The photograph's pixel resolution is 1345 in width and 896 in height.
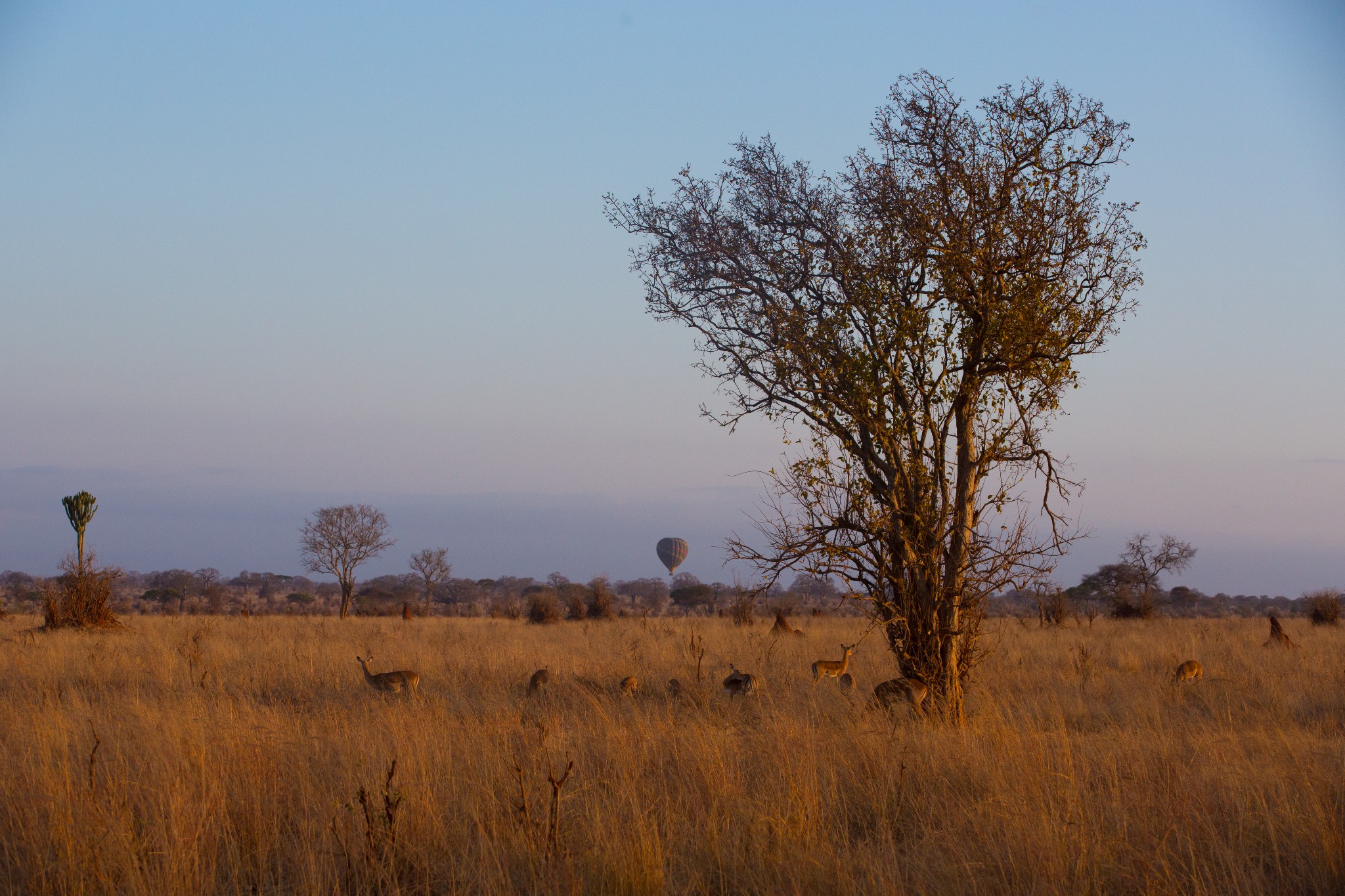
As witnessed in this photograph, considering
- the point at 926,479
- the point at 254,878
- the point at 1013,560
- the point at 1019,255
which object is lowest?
the point at 254,878

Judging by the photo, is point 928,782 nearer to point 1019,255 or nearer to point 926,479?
point 926,479

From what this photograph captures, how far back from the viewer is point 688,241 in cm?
981

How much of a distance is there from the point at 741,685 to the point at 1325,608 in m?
24.9

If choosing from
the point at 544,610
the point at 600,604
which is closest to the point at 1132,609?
the point at 600,604

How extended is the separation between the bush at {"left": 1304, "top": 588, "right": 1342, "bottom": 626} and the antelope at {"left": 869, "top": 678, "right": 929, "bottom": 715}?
24.2m

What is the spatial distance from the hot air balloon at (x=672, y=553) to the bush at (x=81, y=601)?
3180 cm

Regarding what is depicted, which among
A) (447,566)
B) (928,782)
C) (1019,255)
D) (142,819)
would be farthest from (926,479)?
(447,566)

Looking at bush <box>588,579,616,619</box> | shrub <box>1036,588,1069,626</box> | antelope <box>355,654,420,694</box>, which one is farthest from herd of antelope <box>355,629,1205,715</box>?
bush <box>588,579,616,619</box>

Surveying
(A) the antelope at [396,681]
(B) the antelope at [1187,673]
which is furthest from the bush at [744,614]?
(A) the antelope at [396,681]

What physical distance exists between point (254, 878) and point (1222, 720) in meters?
8.72

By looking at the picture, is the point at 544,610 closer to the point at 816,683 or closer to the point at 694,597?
the point at 816,683

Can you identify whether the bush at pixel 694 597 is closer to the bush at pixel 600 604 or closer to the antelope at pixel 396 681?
the bush at pixel 600 604

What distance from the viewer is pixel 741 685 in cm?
998

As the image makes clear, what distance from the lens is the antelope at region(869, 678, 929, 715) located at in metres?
8.04
